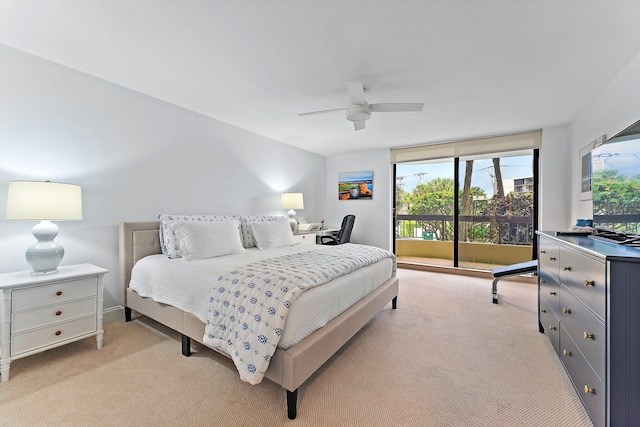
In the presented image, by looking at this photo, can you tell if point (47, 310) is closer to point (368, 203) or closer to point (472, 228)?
point (368, 203)

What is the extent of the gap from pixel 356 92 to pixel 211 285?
78.4 inches

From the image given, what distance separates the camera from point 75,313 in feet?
6.58

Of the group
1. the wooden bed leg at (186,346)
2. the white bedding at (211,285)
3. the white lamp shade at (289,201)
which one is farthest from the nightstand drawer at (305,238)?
the wooden bed leg at (186,346)

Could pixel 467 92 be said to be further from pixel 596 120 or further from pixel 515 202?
pixel 515 202

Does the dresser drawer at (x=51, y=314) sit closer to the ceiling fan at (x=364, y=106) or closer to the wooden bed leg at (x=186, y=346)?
the wooden bed leg at (x=186, y=346)

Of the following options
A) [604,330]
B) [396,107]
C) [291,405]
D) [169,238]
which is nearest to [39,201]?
[169,238]

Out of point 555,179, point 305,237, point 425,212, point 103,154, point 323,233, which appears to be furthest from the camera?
point 425,212

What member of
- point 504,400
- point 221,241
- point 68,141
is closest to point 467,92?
point 504,400

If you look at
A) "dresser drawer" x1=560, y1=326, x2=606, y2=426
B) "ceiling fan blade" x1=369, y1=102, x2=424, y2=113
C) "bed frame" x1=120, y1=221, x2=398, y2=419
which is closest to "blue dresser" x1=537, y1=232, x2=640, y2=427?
"dresser drawer" x1=560, y1=326, x2=606, y2=426

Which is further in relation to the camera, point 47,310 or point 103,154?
point 103,154

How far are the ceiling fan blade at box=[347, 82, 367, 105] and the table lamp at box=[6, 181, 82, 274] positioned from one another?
7.91ft

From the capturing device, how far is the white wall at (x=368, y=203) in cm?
531

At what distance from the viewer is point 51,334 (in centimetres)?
189

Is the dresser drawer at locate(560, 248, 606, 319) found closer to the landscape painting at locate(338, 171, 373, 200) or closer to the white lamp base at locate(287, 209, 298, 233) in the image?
the white lamp base at locate(287, 209, 298, 233)
